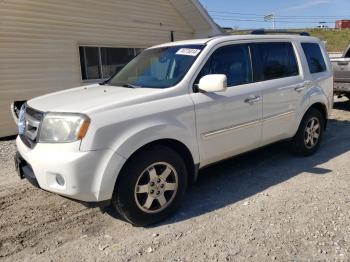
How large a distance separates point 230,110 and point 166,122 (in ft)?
3.12

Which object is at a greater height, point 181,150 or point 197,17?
point 197,17

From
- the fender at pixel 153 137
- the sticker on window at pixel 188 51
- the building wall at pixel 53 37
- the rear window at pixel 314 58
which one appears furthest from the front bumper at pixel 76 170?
the building wall at pixel 53 37

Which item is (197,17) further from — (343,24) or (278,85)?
(343,24)

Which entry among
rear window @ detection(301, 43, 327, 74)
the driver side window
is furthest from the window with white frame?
the driver side window

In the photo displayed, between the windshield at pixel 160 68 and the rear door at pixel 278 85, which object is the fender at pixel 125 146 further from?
the rear door at pixel 278 85

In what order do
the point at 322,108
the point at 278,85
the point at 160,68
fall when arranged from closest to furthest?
the point at 160,68 < the point at 278,85 < the point at 322,108

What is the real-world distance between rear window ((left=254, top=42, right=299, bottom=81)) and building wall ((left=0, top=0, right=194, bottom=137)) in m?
6.15

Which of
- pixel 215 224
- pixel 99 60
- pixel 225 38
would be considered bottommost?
pixel 215 224

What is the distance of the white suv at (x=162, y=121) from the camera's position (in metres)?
3.19

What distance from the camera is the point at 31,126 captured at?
3.58 metres

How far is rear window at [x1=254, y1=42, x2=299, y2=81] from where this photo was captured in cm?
473

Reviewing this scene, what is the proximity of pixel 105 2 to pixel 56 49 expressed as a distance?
219 centimetres

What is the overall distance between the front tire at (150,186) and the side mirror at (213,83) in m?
0.77

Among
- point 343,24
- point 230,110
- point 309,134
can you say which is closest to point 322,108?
point 309,134
